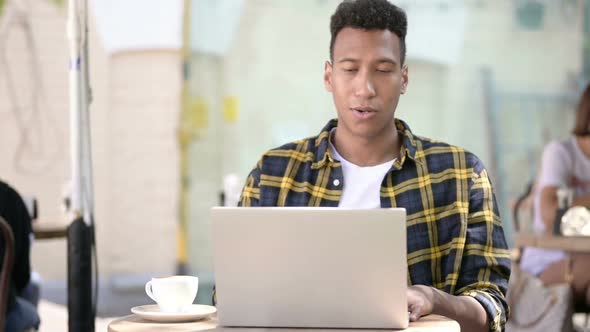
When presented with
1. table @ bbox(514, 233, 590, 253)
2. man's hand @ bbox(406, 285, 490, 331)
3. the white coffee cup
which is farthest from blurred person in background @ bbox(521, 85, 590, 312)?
the white coffee cup

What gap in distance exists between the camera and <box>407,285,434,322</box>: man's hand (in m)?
2.03

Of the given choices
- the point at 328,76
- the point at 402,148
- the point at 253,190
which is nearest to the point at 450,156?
the point at 402,148

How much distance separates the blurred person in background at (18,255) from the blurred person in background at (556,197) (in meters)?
Result: 2.20

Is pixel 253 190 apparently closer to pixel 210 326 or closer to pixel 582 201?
pixel 210 326

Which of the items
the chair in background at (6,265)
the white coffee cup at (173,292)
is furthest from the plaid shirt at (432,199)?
the chair in background at (6,265)

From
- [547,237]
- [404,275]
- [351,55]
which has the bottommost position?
[547,237]

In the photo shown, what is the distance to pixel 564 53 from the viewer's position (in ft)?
25.3

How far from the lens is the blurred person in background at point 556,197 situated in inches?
183

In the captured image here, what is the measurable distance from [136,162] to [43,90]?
789 millimetres

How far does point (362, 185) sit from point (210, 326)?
0.59 metres

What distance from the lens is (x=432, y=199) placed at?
2.43 m

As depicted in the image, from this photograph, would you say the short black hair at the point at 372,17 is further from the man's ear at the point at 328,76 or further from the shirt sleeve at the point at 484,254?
the shirt sleeve at the point at 484,254

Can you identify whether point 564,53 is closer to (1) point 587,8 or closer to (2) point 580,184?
(1) point 587,8

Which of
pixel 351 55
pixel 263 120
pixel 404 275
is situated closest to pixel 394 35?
pixel 351 55
